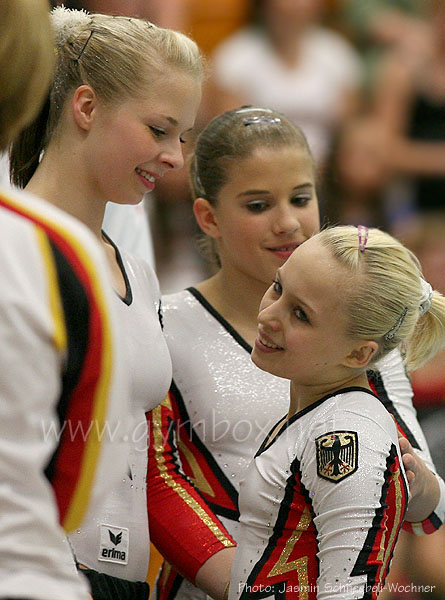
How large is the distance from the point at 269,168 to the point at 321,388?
0.56 m

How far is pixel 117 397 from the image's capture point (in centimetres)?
111

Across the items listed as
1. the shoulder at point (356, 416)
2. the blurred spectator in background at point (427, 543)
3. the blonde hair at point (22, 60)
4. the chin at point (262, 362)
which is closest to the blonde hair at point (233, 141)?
the chin at point (262, 362)

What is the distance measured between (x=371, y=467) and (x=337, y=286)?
0.31 meters

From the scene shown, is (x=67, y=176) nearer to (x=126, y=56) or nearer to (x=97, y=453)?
(x=126, y=56)

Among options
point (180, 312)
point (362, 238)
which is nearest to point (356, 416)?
point (362, 238)

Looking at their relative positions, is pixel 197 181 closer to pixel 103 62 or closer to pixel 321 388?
pixel 103 62

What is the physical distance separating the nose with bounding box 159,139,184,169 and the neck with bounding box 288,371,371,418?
47cm

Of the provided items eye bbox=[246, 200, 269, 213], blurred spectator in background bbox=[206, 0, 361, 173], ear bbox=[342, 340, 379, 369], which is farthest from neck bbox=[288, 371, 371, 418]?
blurred spectator in background bbox=[206, 0, 361, 173]

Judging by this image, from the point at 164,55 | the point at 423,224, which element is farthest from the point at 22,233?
the point at 423,224

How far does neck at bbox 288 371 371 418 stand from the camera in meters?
1.70

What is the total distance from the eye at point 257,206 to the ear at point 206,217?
108mm

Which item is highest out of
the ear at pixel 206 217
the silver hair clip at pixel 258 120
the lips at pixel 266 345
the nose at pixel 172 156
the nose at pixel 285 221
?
the silver hair clip at pixel 258 120

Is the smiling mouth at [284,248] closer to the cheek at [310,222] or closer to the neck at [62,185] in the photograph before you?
the cheek at [310,222]

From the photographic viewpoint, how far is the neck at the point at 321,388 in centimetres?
170
